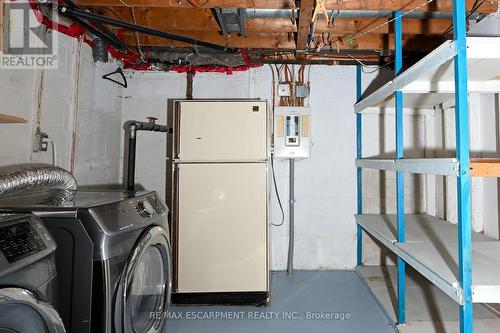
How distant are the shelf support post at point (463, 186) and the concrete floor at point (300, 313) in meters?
0.86

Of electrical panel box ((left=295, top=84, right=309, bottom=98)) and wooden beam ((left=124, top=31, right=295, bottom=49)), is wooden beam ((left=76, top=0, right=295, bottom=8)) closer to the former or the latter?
wooden beam ((left=124, top=31, right=295, bottom=49))

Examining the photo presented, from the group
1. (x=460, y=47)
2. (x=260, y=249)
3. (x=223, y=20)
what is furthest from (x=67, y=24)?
(x=460, y=47)

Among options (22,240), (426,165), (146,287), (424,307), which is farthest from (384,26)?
(22,240)

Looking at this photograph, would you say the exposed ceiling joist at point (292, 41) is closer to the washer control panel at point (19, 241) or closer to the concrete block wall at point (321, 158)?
the concrete block wall at point (321, 158)

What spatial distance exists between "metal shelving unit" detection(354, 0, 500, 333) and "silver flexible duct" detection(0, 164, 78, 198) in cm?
195

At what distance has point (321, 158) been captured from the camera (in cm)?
288

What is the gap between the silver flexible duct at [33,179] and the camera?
49.1 inches

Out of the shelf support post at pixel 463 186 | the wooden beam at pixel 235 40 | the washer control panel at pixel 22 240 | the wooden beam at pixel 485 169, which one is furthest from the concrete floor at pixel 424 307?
the wooden beam at pixel 235 40

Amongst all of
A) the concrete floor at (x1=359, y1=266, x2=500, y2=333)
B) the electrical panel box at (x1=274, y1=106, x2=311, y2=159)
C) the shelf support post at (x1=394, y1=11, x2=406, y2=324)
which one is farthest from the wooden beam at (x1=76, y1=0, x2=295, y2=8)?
the concrete floor at (x1=359, y1=266, x2=500, y2=333)

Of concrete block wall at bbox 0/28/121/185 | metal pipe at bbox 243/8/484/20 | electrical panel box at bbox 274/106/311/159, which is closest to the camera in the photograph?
concrete block wall at bbox 0/28/121/185

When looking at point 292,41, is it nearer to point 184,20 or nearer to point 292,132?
point 292,132

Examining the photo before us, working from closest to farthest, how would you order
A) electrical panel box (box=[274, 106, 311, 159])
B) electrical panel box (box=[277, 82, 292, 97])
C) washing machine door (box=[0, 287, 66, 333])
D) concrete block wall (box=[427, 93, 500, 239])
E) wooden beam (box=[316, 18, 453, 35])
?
washing machine door (box=[0, 287, 66, 333])
wooden beam (box=[316, 18, 453, 35])
concrete block wall (box=[427, 93, 500, 239])
electrical panel box (box=[274, 106, 311, 159])
electrical panel box (box=[277, 82, 292, 97])

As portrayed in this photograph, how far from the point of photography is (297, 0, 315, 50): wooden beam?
1735 millimetres

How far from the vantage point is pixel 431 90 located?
1.90 metres
